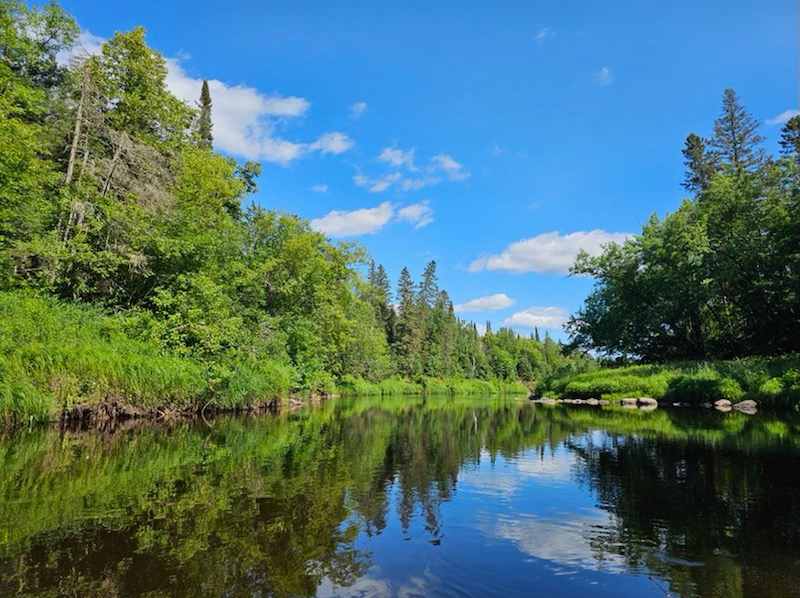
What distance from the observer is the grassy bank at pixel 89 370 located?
48.4 feet

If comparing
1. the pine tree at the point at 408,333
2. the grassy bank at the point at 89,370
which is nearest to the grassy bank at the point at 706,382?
the grassy bank at the point at 89,370

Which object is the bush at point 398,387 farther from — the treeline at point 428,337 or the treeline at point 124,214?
the treeline at point 124,214

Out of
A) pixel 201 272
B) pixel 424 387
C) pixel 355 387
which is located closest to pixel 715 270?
pixel 201 272

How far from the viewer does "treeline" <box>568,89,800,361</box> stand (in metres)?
36.4

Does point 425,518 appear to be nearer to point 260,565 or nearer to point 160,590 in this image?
point 260,565

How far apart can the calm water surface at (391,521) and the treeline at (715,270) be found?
28.3m

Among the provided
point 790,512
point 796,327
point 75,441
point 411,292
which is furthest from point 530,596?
point 411,292

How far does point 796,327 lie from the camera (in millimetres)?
36406

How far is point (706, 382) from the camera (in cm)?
3291

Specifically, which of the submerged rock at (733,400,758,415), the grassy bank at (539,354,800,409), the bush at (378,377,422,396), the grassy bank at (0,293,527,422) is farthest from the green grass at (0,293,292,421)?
the bush at (378,377,422,396)

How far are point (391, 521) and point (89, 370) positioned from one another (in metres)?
13.4

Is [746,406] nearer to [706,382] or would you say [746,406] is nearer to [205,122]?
[706,382]

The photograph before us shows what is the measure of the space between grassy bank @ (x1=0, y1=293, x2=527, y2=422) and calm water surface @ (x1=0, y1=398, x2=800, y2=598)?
5.90 ft

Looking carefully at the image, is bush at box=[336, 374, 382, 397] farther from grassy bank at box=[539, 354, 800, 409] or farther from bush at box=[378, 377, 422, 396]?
grassy bank at box=[539, 354, 800, 409]
